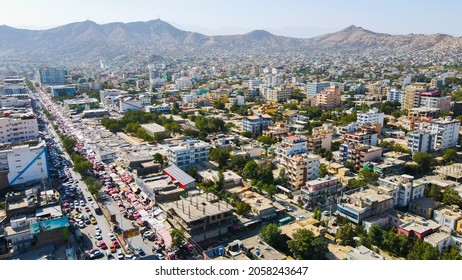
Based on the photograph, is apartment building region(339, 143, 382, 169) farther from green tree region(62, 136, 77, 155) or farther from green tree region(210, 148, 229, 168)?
green tree region(62, 136, 77, 155)

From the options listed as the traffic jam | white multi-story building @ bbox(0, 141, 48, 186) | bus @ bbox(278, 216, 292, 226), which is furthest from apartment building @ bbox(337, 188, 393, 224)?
white multi-story building @ bbox(0, 141, 48, 186)

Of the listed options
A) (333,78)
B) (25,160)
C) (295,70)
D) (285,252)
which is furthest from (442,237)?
(295,70)

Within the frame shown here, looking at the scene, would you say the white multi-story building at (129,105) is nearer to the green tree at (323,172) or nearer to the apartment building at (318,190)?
the green tree at (323,172)

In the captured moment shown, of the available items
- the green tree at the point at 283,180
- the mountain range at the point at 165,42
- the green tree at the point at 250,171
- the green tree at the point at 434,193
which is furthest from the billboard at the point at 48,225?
the mountain range at the point at 165,42
